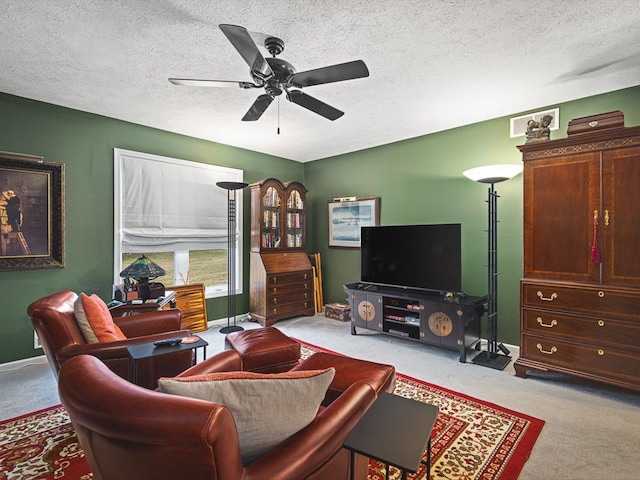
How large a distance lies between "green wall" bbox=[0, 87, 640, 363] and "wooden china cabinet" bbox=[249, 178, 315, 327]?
0.32m

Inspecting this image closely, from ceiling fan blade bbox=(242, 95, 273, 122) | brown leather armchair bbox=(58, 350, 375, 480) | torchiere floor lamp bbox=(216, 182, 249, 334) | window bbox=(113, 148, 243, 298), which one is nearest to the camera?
brown leather armchair bbox=(58, 350, 375, 480)

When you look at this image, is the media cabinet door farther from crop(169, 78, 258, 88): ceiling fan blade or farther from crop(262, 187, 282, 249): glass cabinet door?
crop(169, 78, 258, 88): ceiling fan blade

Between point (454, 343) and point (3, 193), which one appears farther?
point (454, 343)

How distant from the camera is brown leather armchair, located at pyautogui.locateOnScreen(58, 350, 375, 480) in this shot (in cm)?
76

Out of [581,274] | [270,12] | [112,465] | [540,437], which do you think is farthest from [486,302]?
A: [112,465]

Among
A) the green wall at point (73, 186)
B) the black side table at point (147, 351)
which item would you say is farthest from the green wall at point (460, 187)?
the black side table at point (147, 351)

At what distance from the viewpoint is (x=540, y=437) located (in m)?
2.09

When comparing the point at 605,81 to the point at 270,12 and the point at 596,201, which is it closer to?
the point at 596,201

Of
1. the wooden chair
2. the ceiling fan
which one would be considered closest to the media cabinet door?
the wooden chair

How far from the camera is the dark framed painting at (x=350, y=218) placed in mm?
5016

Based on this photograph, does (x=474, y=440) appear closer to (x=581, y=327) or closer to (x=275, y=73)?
(x=581, y=327)

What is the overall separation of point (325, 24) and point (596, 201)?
2.53 metres

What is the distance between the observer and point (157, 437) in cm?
76

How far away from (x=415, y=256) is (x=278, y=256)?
6.93 ft
